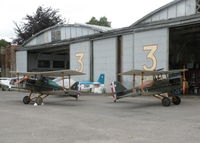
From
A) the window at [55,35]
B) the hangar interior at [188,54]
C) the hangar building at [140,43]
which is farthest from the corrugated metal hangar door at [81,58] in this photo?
the hangar interior at [188,54]

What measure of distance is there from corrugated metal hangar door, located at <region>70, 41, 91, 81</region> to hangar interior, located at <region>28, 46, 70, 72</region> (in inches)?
416

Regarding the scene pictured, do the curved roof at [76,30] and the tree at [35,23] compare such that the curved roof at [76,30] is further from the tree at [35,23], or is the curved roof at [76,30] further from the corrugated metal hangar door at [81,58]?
the tree at [35,23]

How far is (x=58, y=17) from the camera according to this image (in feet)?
195

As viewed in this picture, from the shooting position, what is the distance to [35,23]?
56656 millimetres

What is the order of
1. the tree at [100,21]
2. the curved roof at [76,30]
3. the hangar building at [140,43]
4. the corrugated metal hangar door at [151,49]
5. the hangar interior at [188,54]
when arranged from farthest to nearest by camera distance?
1. the tree at [100,21]
2. the curved roof at [76,30]
3. the hangar interior at [188,54]
4. the hangar building at [140,43]
5. the corrugated metal hangar door at [151,49]

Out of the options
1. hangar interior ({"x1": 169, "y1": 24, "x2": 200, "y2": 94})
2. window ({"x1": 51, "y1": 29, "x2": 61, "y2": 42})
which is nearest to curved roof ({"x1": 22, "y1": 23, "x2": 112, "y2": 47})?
window ({"x1": 51, "y1": 29, "x2": 61, "y2": 42})

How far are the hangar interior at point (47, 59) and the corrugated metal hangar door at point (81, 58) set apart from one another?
1056 cm

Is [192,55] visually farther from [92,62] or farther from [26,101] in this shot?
[26,101]

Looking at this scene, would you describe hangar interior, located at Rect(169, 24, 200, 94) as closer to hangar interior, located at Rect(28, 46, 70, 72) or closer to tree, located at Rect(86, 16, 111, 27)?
hangar interior, located at Rect(28, 46, 70, 72)

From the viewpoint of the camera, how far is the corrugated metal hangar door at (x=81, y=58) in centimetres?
3173

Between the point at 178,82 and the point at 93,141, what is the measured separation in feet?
34.9

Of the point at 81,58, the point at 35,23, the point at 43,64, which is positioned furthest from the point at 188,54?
the point at 35,23

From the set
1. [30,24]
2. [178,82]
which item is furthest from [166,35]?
[30,24]

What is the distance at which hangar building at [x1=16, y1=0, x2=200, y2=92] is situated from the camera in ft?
78.8
